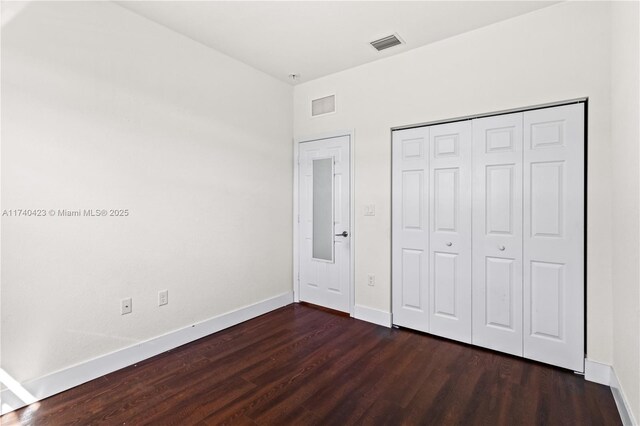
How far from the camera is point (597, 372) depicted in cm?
233

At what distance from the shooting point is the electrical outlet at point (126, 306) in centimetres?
257

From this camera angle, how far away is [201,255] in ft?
10.3

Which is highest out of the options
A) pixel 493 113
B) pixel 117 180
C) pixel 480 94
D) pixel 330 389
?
pixel 480 94

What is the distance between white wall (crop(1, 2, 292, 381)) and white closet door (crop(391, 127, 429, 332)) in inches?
62.7

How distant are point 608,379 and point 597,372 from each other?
67 millimetres

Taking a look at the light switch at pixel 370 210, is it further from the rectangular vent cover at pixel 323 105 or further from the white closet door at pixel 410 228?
the rectangular vent cover at pixel 323 105

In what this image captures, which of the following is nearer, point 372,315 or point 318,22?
point 318,22

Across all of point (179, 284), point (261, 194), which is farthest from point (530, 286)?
point (179, 284)

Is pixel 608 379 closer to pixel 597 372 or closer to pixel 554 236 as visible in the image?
pixel 597 372

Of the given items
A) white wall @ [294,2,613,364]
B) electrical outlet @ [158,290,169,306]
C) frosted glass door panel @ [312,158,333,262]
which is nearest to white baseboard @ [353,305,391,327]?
white wall @ [294,2,613,364]

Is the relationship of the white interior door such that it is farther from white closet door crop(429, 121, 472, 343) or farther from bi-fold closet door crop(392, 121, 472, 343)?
white closet door crop(429, 121, 472, 343)

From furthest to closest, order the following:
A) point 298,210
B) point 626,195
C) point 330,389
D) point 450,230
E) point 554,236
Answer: point 298,210 → point 450,230 → point 554,236 → point 330,389 → point 626,195

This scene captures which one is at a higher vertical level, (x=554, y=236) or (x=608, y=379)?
(x=554, y=236)

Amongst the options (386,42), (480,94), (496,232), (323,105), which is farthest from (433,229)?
(323,105)
